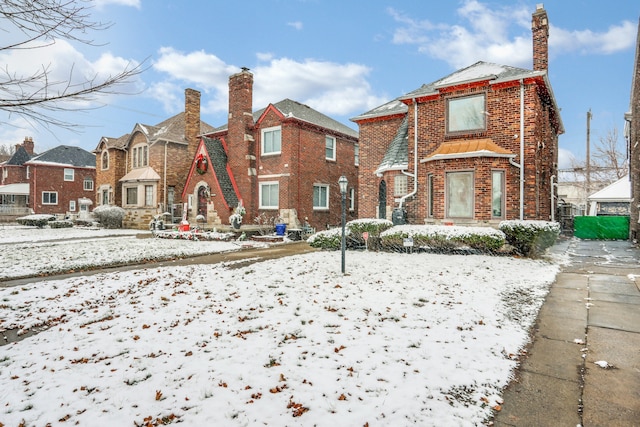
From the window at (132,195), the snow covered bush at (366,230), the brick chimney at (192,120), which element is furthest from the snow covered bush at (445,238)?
the window at (132,195)

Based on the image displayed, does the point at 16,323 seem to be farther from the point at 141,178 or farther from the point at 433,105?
the point at 141,178

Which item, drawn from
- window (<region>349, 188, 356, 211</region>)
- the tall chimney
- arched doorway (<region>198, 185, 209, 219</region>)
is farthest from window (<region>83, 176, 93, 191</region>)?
window (<region>349, 188, 356, 211</region>)

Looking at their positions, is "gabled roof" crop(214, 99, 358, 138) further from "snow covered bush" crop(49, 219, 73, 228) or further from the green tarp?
the green tarp

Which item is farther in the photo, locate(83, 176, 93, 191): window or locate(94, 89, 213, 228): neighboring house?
locate(83, 176, 93, 191): window

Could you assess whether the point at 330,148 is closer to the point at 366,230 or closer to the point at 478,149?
the point at 478,149

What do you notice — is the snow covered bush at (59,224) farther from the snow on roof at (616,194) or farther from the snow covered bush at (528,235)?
the snow on roof at (616,194)

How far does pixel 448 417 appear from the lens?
2.85 metres

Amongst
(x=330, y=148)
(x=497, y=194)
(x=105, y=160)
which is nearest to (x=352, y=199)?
(x=330, y=148)

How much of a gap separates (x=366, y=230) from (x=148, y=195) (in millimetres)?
21448

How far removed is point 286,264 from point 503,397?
7181 mm

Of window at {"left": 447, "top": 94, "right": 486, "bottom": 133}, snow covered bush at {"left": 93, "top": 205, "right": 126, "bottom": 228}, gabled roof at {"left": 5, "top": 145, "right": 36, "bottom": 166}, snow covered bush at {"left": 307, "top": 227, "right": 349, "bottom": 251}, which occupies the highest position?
gabled roof at {"left": 5, "top": 145, "right": 36, "bottom": 166}

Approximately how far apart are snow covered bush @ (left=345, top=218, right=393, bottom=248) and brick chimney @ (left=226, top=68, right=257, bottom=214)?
36.4 ft

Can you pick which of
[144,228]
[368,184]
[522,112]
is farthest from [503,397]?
[144,228]

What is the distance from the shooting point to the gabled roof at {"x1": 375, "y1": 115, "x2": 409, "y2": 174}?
16.4m
